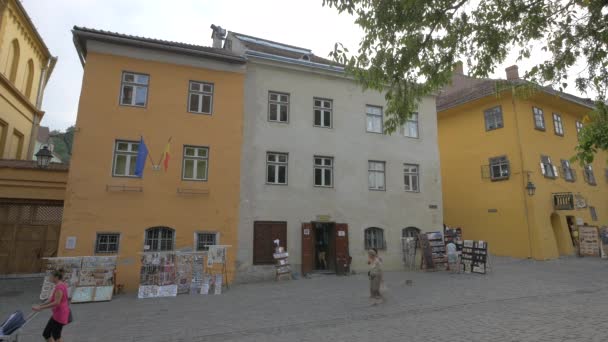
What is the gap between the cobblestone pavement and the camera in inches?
280

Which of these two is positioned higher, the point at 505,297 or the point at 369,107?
the point at 369,107

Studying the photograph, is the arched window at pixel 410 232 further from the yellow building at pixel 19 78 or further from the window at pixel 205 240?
the yellow building at pixel 19 78

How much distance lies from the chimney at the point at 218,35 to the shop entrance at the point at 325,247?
495 inches

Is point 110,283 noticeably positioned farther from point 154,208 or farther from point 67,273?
point 154,208

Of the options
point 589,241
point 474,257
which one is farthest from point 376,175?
point 589,241

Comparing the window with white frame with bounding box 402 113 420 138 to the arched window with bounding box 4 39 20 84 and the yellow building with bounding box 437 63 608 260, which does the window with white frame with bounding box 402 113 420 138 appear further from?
the arched window with bounding box 4 39 20 84

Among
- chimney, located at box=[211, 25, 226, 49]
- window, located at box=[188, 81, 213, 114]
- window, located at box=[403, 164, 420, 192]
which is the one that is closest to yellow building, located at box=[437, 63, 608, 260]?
window, located at box=[403, 164, 420, 192]

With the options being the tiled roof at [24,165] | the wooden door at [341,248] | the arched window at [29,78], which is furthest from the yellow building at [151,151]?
the arched window at [29,78]

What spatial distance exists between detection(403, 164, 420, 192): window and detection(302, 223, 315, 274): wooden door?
5718 millimetres

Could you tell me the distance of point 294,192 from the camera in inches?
619

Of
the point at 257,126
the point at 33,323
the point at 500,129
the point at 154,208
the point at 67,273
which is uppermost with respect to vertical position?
the point at 500,129

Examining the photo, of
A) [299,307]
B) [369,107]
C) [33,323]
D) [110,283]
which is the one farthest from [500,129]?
[33,323]

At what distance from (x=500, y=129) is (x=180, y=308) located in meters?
20.1

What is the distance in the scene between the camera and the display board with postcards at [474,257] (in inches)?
587
